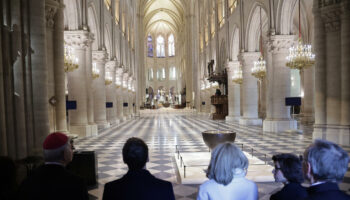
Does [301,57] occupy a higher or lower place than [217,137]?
higher

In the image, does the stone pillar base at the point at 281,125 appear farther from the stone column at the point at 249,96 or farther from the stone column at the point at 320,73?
the stone column at the point at 249,96

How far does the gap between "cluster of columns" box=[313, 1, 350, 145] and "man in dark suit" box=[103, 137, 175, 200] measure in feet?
27.1

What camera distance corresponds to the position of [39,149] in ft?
17.9

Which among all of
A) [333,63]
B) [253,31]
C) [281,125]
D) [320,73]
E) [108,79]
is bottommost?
[281,125]

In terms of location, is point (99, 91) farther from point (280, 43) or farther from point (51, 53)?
point (280, 43)

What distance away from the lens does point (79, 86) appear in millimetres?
12039

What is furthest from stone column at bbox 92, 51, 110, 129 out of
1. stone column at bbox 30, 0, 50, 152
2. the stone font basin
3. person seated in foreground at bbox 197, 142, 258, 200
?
person seated in foreground at bbox 197, 142, 258, 200

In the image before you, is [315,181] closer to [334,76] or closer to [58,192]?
[58,192]

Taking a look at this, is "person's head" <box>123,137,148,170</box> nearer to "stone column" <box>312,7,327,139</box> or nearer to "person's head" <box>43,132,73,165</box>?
"person's head" <box>43,132,73,165</box>

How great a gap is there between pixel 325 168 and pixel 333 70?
331 inches

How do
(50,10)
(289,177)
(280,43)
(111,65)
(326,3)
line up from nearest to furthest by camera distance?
(289,177), (50,10), (326,3), (280,43), (111,65)

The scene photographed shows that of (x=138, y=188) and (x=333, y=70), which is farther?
(x=333, y=70)

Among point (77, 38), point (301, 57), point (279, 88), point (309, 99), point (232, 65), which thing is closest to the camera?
point (301, 57)

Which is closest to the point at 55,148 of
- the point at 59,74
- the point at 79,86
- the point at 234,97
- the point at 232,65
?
the point at 59,74
